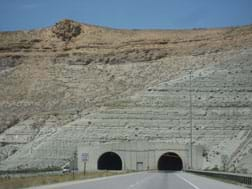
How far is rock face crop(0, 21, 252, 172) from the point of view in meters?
76.4

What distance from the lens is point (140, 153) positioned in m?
75.5

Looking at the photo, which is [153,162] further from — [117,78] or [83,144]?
[117,78]

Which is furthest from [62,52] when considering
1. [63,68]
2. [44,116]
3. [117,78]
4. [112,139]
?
[112,139]

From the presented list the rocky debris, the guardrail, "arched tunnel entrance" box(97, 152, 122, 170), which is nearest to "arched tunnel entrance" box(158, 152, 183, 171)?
"arched tunnel entrance" box(97, 152, 122, 170)

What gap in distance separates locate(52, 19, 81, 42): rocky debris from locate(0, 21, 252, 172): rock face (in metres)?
0.18

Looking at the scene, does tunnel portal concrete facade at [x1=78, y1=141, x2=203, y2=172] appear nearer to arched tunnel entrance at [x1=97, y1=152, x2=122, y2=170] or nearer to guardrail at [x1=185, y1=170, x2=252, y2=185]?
arched tunnel entrance at [x1=97, y1=152, x2=122, y2=170]

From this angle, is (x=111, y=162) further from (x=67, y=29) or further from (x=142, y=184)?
(x=142, y=184)

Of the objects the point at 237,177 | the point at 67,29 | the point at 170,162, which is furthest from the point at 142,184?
the point at 67,29

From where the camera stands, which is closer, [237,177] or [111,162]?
[237,177]

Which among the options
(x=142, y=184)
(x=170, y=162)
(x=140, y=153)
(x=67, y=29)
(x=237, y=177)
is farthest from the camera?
(x=67, y=29)

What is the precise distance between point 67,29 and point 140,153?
4518 centimetres

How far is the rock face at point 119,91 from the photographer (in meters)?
76.4

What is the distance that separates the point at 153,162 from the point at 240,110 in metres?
13.1

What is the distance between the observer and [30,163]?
237ft
